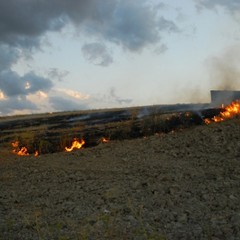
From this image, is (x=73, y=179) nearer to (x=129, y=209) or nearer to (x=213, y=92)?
(x=129, y=209)

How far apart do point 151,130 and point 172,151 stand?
3728mm

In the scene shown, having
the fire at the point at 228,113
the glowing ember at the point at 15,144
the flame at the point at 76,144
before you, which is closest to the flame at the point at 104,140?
the flame at the point at 76,144

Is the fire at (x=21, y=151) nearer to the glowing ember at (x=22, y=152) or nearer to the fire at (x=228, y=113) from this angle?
the glowing ember at (x=22, y=152)

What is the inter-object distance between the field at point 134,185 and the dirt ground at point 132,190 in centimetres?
2

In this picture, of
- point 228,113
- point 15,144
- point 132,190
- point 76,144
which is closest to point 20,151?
point 15,144

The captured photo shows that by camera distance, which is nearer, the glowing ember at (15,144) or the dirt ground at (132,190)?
the dirt ground at (132,190)

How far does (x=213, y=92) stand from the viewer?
86.3 feet

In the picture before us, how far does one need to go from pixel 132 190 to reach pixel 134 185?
42 cm

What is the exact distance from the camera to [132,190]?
13.2m

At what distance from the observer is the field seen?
1029 cm

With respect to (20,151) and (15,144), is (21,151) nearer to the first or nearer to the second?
(20,151)

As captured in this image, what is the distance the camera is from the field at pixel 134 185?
10.3 m

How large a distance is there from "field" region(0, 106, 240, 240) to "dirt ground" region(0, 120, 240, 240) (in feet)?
0.07

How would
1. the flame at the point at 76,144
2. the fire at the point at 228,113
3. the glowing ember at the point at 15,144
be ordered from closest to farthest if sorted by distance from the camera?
the fire at the point at 228,113
the flame at the point at 76,144
the glowing ember at the point at 15,144
